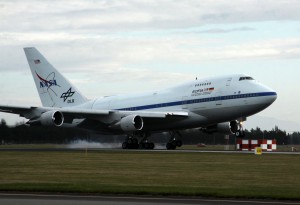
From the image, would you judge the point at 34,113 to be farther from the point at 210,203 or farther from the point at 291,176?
the point at 210,203

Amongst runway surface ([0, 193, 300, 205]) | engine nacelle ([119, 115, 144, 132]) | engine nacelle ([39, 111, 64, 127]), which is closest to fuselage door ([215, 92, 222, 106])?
A: engine nacelle ([119, 115, 144, 132])

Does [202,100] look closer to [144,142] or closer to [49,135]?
[144,142]

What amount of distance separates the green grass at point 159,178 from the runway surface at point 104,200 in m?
1.17

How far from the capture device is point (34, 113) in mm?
64188

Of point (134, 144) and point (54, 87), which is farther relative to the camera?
point (54, 87)

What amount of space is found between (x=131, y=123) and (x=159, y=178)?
33628 millimetres

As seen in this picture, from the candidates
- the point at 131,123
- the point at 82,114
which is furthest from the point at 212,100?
the point at 82,114

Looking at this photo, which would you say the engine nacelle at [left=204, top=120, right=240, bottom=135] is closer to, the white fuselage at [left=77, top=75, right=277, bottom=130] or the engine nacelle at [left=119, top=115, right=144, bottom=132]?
the white fuselage at [left=77, top=75, right=277, bottom=130]

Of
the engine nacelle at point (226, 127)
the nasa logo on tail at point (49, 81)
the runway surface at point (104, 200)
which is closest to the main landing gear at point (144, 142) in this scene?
the engine nacelle at point (226, 127)

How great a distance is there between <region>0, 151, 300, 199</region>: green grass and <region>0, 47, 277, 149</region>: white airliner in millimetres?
22354

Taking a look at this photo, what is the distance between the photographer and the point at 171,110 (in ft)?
211

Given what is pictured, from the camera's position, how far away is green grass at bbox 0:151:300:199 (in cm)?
2252

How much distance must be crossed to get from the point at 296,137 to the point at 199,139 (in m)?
17.9

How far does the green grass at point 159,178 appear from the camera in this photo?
22.5 metres
